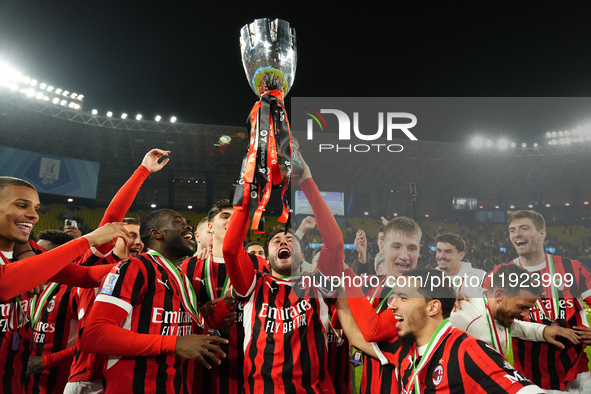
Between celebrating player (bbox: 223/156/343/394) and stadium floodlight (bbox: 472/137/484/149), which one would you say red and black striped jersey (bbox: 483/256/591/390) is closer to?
stadium floodlight (bbox: 472/137/484/149)

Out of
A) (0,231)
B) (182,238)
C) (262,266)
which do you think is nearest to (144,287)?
(182,238)

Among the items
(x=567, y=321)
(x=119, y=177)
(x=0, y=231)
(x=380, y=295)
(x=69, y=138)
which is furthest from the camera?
(x=119, y=177)

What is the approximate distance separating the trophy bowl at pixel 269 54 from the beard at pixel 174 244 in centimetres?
126

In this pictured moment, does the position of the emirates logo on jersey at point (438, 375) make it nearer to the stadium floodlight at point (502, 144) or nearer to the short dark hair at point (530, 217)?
the short dark hair at point (530, 217)

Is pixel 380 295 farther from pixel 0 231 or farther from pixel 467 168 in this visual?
pixel 0 231

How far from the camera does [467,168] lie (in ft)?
11.8

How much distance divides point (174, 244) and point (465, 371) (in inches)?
79.9

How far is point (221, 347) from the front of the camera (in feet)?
9.61

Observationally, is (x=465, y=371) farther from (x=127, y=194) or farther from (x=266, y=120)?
(x=127, y=194)

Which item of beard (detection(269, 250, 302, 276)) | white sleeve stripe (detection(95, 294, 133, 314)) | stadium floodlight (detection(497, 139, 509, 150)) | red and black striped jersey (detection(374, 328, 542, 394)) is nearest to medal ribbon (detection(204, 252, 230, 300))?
beard (detection(269, 250, 302, 276))

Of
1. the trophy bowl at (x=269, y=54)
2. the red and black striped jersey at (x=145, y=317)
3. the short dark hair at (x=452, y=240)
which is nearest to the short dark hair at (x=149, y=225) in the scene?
the red and black striped jersey at (x=145, y=317)

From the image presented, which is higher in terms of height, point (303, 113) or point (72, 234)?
point (303, 113)

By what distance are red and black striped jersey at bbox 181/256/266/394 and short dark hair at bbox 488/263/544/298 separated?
79.4 inches

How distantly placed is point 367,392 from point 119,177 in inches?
982
